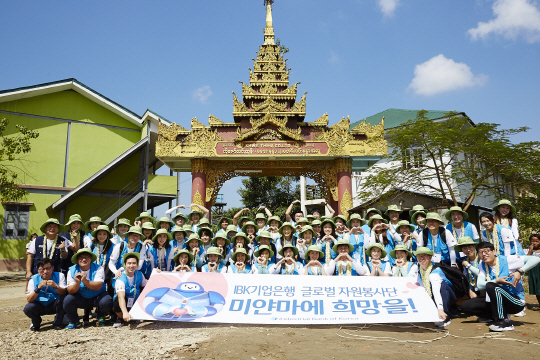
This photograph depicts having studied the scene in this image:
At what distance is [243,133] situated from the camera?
44.4 feet

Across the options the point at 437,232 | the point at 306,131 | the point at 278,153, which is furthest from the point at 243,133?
the point at 437,232

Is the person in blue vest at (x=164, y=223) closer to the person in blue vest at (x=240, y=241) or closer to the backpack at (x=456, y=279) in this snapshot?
the person in blue vest at (x=240, y=241)

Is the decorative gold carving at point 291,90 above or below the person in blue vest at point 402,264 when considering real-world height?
above

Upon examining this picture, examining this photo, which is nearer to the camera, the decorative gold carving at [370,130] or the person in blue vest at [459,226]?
the person in blue vest at [459,226]

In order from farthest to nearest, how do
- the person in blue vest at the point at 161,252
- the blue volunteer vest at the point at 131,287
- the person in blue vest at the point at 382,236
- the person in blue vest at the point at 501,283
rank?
the person in blue vest at the point at 382,236 < the person in blue vest at the point at 161,252 < the blue volunteer vest at the point at 131,287 < the person in blue vest at the point at 501,283

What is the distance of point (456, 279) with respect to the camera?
5.40 meters

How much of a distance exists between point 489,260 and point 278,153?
9.19m

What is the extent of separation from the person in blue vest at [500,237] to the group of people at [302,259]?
0.5 inches

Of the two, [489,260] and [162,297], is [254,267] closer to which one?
[162,297]

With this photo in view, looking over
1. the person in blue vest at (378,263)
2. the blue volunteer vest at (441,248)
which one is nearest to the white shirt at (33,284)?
the person in blue vest at (378,263)

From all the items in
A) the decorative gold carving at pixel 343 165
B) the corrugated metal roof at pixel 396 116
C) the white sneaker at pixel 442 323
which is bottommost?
the white sneaker at pixel 442 323

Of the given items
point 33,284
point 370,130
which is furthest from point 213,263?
point 370,130

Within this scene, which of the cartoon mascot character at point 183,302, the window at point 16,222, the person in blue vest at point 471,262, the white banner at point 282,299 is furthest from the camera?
the window at point 16,222

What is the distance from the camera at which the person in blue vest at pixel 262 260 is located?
6086 mm
